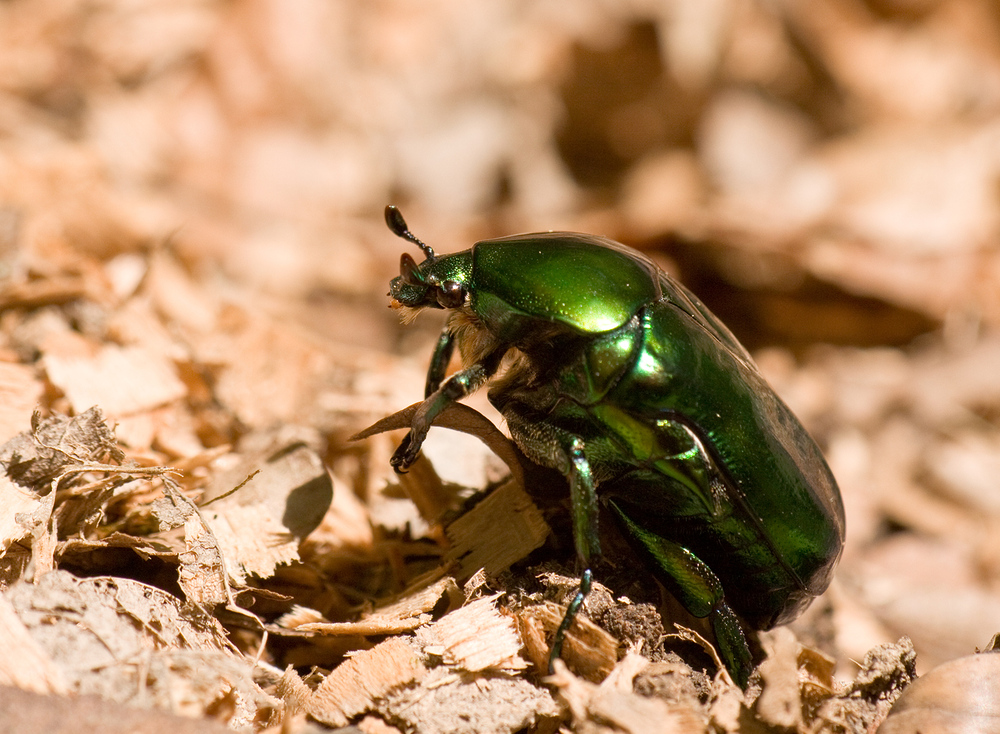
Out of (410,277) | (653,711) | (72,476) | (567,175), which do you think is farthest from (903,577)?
(567,175)

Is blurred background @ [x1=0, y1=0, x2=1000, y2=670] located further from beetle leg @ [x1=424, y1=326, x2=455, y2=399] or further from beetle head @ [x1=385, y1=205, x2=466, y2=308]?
beetle head @ [x1=385, y1=205, x2=466, y2=308]

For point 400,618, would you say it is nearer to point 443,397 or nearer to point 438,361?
point 443,397

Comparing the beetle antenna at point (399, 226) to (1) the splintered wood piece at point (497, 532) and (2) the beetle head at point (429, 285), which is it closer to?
(2) the beetle head at point (429, 285)

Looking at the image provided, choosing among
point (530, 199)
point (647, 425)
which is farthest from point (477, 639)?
point (530, 199)

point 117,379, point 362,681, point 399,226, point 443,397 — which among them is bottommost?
point 362,681

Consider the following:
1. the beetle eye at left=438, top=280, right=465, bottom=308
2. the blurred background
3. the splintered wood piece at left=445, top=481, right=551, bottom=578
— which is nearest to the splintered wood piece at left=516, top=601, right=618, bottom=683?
the splintered wood piece at left=445, top=481, right=551, bottom=578

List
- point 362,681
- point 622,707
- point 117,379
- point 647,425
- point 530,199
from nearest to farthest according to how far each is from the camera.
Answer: point 622,707 < point 362,681 < point 647,425 < point 117,379 < point 530,199

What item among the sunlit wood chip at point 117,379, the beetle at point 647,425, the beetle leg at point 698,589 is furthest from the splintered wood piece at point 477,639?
the sunlit wood chip at point 117,379

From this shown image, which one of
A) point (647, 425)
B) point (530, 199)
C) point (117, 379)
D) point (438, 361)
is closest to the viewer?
point (647, 425)
